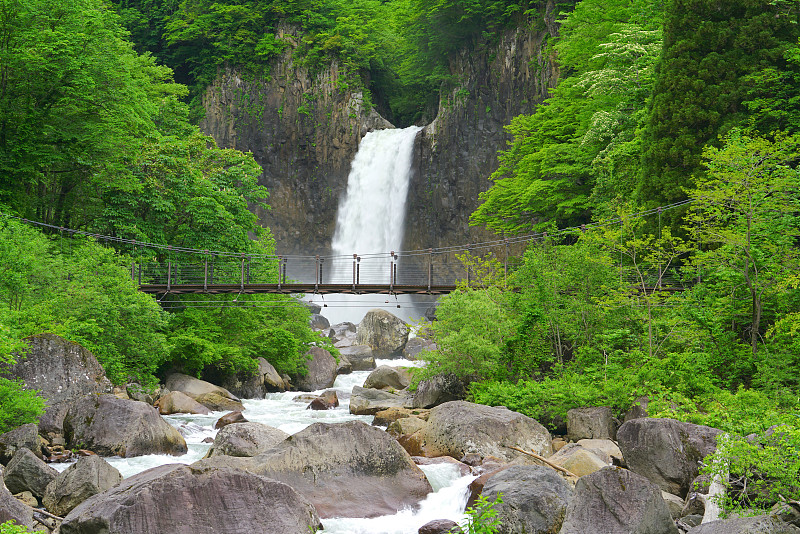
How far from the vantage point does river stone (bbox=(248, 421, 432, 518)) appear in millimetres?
9320

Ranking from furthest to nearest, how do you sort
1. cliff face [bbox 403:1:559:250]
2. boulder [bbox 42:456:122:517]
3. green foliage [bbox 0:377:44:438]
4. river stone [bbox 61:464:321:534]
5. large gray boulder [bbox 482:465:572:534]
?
cliff face [bbox 403:1:559:250]
green foliage [bbox 0:377:44:438]
boulder [bbox 42:456:122:517]
large gray boulder [bbox 482:465:572:534]
river stone [bbox 61:464:321:534]

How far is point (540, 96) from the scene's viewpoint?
110 feet

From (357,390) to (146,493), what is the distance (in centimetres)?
1194

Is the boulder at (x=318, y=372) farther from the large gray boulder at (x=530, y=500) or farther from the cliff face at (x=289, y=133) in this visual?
the cliff face at (x=289, y=133)

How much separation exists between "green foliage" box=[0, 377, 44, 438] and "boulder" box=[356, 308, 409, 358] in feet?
66.5

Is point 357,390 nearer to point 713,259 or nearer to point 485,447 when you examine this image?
point 485,447

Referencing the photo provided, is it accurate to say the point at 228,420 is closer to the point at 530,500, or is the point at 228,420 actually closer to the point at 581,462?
the point at 581,462

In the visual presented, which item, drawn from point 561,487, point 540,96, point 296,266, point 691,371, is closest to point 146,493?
point 561,487

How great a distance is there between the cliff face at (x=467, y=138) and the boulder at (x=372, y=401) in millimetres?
18633

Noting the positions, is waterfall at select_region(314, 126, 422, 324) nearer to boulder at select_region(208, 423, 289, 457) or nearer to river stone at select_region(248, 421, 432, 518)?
boulder at select_region(208, 423, 289, 457)

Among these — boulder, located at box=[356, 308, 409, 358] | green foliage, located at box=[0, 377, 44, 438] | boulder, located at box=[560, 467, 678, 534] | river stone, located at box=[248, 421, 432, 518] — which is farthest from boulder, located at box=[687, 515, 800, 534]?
boulder, located at box=[356, 308, 409, 358]

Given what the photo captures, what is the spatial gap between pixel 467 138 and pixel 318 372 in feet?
63.1

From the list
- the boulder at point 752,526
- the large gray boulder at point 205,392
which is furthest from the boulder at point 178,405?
the boulder at point 752,526

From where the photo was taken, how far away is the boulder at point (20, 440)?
33.9 ft
